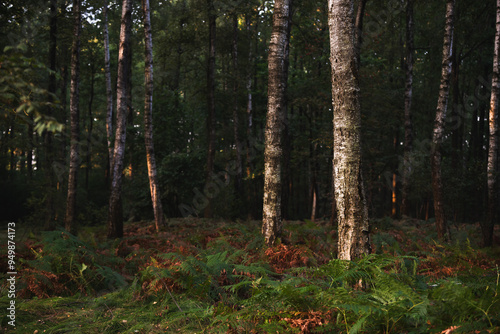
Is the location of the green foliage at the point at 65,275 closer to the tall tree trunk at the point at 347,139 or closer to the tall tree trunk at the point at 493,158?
the tall tree trunk at the point at 347,139

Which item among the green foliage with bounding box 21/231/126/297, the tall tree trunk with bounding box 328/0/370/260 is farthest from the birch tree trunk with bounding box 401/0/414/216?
the green foliage with bounding box 21/231/126/297

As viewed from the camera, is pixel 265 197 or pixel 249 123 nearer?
pixel 265 197

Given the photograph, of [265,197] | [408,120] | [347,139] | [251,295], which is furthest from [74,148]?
[408,120]

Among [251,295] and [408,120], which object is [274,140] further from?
[408,120]

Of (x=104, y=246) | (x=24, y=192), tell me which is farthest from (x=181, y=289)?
(x=24, y=192)

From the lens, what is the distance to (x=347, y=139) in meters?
4.79

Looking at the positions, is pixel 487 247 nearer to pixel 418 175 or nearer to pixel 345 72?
pixel 418 175

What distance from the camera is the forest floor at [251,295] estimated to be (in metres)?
3.28

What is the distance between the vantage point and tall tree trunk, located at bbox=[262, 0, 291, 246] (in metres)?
7.79

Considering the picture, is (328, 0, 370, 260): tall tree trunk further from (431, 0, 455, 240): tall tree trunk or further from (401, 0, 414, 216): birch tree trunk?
(401, 0, 414, 216): birch tree trunk

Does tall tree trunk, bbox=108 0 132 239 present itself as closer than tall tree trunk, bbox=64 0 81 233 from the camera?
Yes

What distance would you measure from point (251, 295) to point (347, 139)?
2.56 meters

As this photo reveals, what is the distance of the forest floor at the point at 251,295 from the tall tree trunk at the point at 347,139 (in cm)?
42

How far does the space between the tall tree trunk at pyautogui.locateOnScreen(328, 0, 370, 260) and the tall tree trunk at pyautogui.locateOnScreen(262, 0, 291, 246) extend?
9.89 feet
